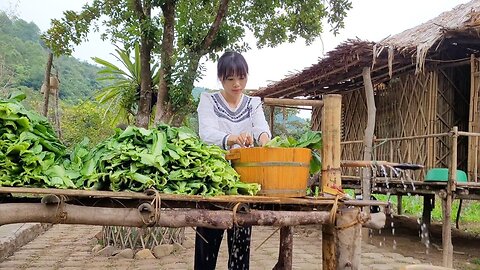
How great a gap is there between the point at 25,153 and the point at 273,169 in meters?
1.16

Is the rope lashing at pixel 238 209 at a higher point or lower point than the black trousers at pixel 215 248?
higher

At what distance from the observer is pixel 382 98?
1002 cm

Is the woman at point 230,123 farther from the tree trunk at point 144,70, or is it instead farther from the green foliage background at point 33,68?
the green foliage background at point 33,68

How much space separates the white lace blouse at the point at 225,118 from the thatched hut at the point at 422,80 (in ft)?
13.2

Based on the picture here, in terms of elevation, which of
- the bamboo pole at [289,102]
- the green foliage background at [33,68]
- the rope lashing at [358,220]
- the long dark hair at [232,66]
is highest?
the green foliage background at [33,68]

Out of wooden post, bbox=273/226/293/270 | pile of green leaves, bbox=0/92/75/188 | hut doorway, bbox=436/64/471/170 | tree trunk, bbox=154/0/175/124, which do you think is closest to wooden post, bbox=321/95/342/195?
wooden post, bbox=273/226/293/270

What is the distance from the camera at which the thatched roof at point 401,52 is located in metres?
6.55

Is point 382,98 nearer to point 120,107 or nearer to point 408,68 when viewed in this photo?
point 408,68

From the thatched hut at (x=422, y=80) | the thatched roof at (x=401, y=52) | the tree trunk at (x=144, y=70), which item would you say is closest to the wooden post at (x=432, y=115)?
the thatched hut at (x=422, y=80)

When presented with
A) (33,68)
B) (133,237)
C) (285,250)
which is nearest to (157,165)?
(285,250)

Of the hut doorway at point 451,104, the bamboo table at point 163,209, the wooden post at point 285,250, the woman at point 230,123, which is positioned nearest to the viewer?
the bamboo table at point 163,209

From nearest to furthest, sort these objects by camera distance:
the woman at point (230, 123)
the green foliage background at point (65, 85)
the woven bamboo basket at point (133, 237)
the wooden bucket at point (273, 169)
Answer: the wooden bucket at point (273, 169) < the woman at point (230, 123) < the woven bamboo basket at point (133, 237) < the green foliage background at point (65, 85)

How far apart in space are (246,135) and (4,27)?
3688 centimetres

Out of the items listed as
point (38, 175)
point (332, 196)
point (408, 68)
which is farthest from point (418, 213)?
point (38, 175)
